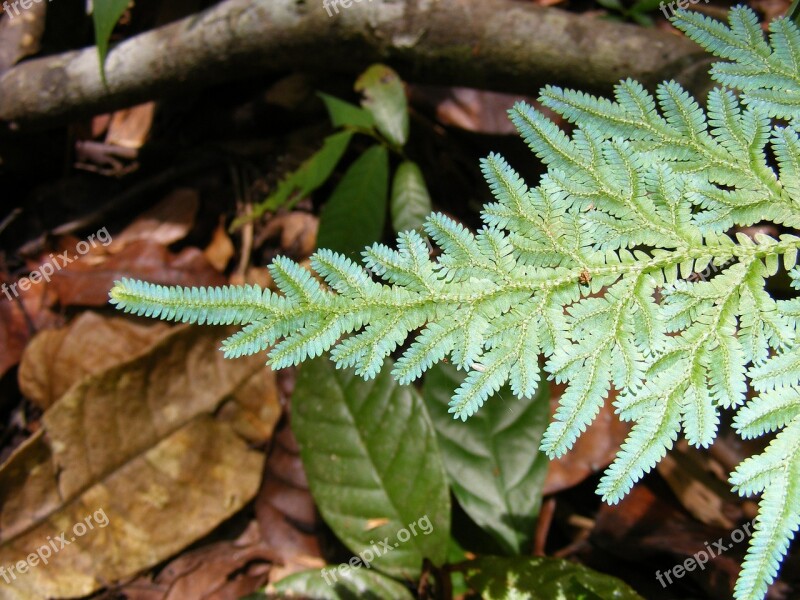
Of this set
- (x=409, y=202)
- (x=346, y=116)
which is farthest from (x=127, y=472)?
(x=346, y=116)

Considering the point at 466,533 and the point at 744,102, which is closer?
the point at 744,102

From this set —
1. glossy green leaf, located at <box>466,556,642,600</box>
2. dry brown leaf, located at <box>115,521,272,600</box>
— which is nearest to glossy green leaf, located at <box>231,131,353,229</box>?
dry brown leaf, located at <box>115,521,272,600</box>

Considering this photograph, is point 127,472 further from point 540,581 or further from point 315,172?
point 540,581

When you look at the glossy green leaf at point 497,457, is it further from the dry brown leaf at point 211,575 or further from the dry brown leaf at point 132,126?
the dry brown leaf at point 132,126

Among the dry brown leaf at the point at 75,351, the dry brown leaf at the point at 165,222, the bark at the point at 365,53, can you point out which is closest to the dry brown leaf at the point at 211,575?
the dry brown leaf at the point at 75,351

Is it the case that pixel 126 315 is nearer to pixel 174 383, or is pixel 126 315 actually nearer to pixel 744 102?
pixel 174 383

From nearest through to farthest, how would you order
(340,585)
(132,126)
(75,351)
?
1. (340,585)
2. (75,351)
3. (132,126)

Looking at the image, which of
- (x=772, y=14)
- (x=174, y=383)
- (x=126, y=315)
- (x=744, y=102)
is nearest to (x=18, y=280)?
(x=126, y=315)
